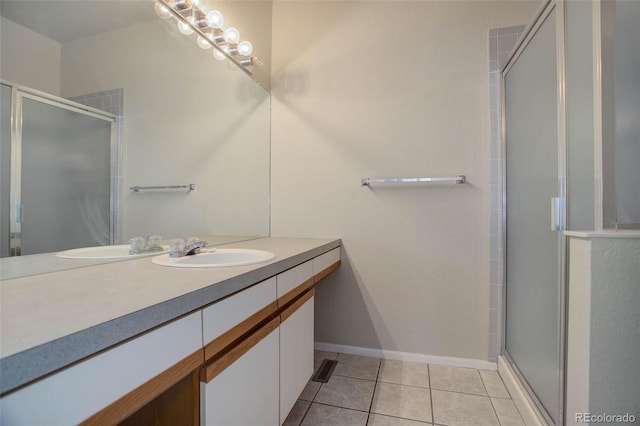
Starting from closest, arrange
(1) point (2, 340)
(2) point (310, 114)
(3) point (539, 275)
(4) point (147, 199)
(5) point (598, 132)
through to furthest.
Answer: (1) point (2, 340) → (5) point (598, 132) → (4) point (147, 199) → (3) point (539, 275) → (2) point (310, 114)

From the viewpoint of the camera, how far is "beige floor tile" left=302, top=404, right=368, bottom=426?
1291mm

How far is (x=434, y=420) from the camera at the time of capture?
1312 millimetres

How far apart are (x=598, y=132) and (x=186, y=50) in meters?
1.61

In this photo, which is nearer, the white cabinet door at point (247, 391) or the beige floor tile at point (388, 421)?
the white cabinet door at point (247, 391)

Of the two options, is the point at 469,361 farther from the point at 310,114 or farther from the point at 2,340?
the point at 2,340

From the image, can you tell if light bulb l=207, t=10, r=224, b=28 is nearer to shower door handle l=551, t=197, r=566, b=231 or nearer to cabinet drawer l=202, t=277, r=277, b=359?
cabinet drawer l=202, t=277, r=277, b=359

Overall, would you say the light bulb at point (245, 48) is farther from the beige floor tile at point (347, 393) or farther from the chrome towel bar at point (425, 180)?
the beige floor tile at point (347, 393)

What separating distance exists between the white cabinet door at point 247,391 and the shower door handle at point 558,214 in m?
1.08

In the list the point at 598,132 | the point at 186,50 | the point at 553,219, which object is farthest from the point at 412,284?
the point at 186,50

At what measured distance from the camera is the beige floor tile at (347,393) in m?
1.43

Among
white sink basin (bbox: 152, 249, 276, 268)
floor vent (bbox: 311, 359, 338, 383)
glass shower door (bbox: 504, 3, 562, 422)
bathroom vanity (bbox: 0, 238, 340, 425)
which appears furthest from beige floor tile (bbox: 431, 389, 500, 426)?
white sink basin (bbox: 152, 249, 276, 268)

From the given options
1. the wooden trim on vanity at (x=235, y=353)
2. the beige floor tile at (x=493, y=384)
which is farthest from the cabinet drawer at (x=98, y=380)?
the beige floor tile at (x=493, y=384)

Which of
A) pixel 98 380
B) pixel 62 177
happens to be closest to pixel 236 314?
pixel 98 380

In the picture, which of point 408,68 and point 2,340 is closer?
point 2,340
